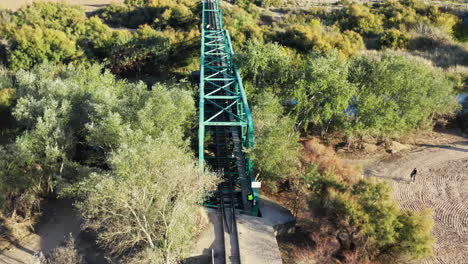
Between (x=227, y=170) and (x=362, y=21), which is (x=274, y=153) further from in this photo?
(x=362, y=21)

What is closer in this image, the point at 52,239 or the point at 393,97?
the point at 52,239

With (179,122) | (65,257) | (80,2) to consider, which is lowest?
(65,257)

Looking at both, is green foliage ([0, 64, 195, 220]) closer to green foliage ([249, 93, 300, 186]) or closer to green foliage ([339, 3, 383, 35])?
green foliage ([249, 93, 300, 186])

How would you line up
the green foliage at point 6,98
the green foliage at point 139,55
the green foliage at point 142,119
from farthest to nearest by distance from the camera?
the green foliage at point 139,55 < the green foliage at point 6,98 < the green foliage at point 142,119

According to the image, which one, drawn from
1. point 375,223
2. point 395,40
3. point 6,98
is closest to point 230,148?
point 375,223

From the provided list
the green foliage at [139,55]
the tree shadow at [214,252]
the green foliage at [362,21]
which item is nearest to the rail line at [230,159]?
the tree shadow at [214,252]

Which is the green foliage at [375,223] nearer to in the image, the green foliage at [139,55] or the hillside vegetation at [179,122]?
the hillside vegetation at [179,122]
